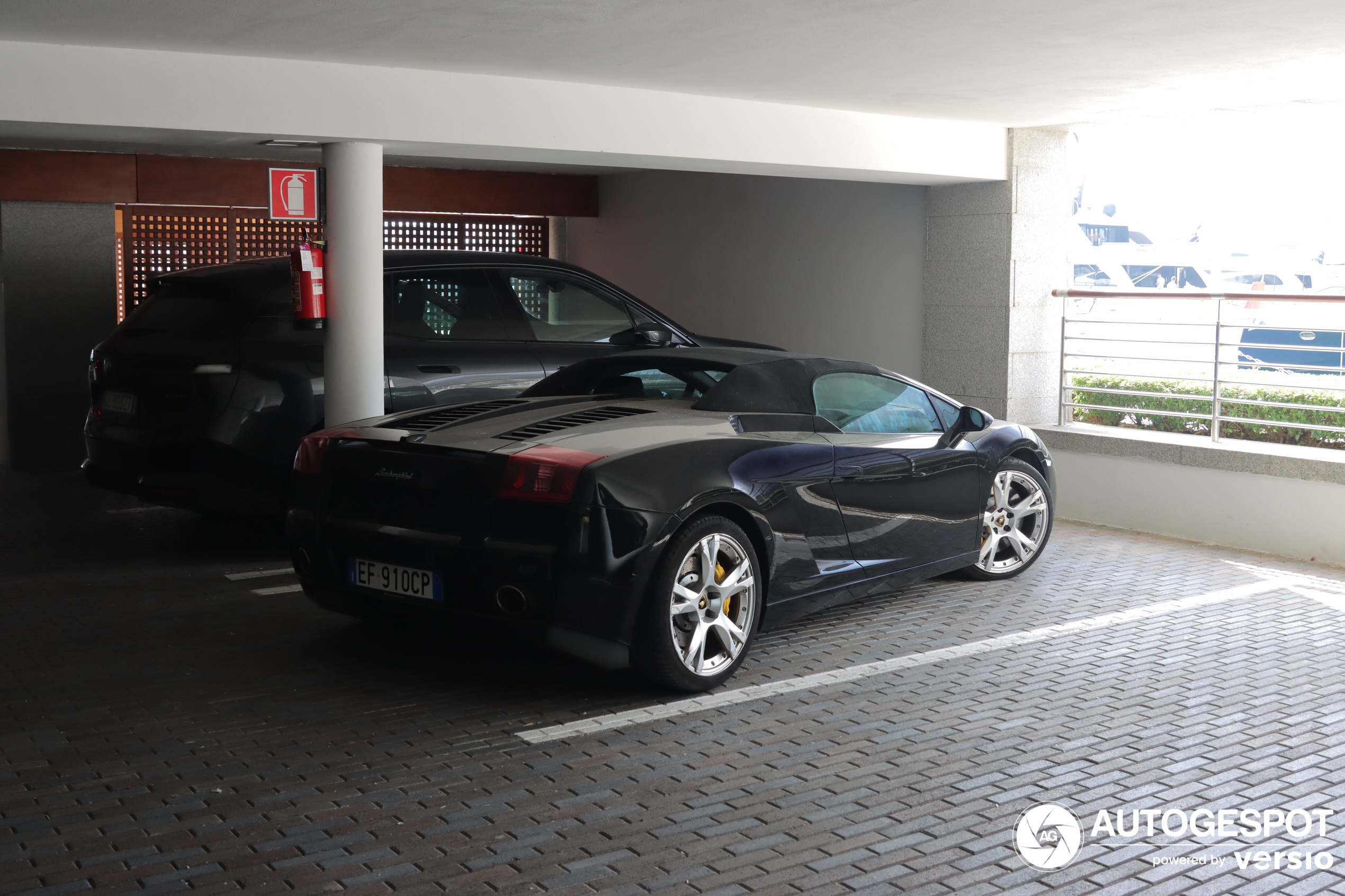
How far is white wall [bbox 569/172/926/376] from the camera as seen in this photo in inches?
425

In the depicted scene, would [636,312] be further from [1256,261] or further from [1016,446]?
[1256,261]

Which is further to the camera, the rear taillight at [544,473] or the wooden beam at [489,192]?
the wooden beam at [489,192]

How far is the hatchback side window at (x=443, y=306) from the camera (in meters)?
7.87

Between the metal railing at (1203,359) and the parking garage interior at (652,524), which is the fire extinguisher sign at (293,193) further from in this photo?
the metal railing at (1203,359)

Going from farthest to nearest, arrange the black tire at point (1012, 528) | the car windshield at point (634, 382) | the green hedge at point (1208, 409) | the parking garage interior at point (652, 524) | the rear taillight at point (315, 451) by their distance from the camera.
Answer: the green hedge at point (1208, 409), the black tire at point (1012, 528), the car windshield at point (634, 382), the rear taillight at point (315, 451), the parking garage interior at point (652, 524)

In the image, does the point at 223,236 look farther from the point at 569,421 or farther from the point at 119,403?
the point at 569,421

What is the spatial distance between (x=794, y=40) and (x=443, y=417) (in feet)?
8.58

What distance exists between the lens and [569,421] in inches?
200

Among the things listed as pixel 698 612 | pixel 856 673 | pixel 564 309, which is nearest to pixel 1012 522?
pixel 856 673

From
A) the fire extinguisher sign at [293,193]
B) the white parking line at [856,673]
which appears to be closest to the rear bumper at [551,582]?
the white parking line at [856,673]

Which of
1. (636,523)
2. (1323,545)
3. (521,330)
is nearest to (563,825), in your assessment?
(636,523)

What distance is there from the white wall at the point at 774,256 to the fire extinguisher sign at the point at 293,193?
5.16 meters

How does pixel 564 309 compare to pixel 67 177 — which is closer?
pixel 564 309
